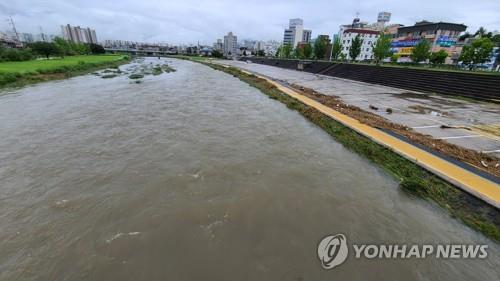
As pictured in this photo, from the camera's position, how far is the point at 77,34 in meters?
168

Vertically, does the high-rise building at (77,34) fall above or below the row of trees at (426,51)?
above

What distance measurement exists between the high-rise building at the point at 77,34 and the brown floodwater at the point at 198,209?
188 m

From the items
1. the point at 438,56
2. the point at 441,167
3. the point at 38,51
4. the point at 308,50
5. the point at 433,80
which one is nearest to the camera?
the point at 441,167

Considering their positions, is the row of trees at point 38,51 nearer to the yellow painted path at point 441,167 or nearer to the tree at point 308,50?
the yellow painted path at point 441,167

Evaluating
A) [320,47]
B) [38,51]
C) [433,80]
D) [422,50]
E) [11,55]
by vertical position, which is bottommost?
[433,80]

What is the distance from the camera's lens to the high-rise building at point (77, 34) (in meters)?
153

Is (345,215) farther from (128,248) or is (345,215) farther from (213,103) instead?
(213,103)

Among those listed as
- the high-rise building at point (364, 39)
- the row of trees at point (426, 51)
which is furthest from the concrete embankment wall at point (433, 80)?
the high-rise building at point (364, 39)

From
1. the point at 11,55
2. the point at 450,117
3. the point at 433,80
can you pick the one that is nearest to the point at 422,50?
the point at 433,80

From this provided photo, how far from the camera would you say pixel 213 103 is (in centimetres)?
1484

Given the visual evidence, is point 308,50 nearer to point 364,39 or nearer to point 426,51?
point 364,39

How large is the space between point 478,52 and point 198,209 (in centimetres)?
4123

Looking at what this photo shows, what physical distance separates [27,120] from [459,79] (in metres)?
33.2

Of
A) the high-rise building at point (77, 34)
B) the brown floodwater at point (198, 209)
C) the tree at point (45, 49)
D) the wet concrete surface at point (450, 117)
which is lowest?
the brown floodwater at point (198, 209)
